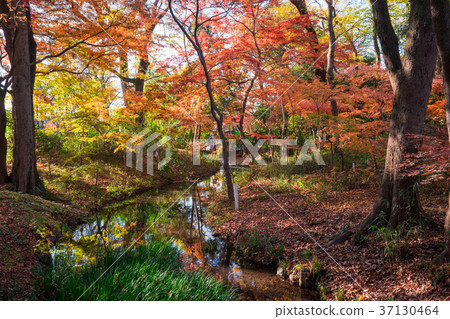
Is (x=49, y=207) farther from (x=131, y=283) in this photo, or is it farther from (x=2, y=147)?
(x=131, y=283)

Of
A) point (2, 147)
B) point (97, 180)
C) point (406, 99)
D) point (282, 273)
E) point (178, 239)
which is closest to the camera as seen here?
point (406, 99)

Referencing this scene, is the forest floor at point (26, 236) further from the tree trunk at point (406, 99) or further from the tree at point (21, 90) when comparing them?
the tree trunk at point (406, 99)

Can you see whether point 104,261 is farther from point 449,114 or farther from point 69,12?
point 69,12

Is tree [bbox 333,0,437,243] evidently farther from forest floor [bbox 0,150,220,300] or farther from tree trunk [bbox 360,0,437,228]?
forest floor [bbox 0,150,220,300]

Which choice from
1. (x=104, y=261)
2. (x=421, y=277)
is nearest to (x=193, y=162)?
(x=104, y=261)

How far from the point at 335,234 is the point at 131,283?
3494 mm

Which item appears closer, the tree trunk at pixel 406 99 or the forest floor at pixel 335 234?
the forest floor at pixel 335 234

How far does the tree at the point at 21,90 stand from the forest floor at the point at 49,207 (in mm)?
554

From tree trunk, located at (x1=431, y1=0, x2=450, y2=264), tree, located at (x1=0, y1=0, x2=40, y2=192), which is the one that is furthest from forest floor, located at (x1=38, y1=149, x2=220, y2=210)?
tree trunk, located at (x1=431, y1=0, x2=450, y2=264)

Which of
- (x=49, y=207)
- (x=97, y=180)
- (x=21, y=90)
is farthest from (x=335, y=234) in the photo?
(x=97, y=180)

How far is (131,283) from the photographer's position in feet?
10.6

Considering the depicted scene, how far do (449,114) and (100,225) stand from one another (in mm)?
A: 7184

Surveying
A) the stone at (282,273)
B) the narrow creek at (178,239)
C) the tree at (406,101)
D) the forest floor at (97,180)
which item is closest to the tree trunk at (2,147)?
the forest floor at (97,180)

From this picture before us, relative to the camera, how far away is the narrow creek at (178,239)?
14.3 ft
